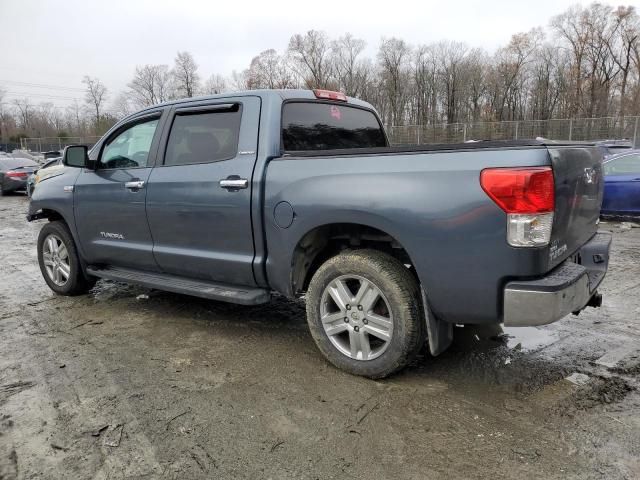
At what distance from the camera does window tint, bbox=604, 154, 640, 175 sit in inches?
384

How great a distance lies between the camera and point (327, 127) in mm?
4367

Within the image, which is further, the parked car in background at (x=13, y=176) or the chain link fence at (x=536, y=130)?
the chain link fence at (x=536, y=130)

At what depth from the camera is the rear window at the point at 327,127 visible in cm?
402

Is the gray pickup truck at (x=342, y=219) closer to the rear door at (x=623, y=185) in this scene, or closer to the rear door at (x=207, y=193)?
the rear door at (x=207, y=193)

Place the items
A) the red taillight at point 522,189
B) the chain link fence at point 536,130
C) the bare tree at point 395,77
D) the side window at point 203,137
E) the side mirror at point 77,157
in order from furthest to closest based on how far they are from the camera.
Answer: the bare tree at point 395,77 → the chain link fence at point 536,130 → the side mirror at point 77,157 → the side window at point 203,137 → the red taillight at point 522,189

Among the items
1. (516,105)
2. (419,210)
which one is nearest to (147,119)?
(419,210)

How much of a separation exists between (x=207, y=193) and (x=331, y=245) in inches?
41.7

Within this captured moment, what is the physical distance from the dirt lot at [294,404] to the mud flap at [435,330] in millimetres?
304

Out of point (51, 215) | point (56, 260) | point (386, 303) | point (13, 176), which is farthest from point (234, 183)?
point (13, 176)

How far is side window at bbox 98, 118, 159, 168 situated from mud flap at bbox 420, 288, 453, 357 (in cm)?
289

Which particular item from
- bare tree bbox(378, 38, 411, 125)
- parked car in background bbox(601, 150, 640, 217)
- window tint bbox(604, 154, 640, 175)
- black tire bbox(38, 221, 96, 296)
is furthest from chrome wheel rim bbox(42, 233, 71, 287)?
bare tree bbox(378, 38, 411, 125)

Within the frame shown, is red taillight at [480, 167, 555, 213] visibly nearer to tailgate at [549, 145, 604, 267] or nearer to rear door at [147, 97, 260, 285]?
tailgate at [549, 145, 604, 267]

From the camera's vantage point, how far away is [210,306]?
16.9 ft

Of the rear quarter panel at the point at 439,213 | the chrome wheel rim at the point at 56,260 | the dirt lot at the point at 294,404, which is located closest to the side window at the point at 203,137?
the rear quarter panel at the point at 439,213
